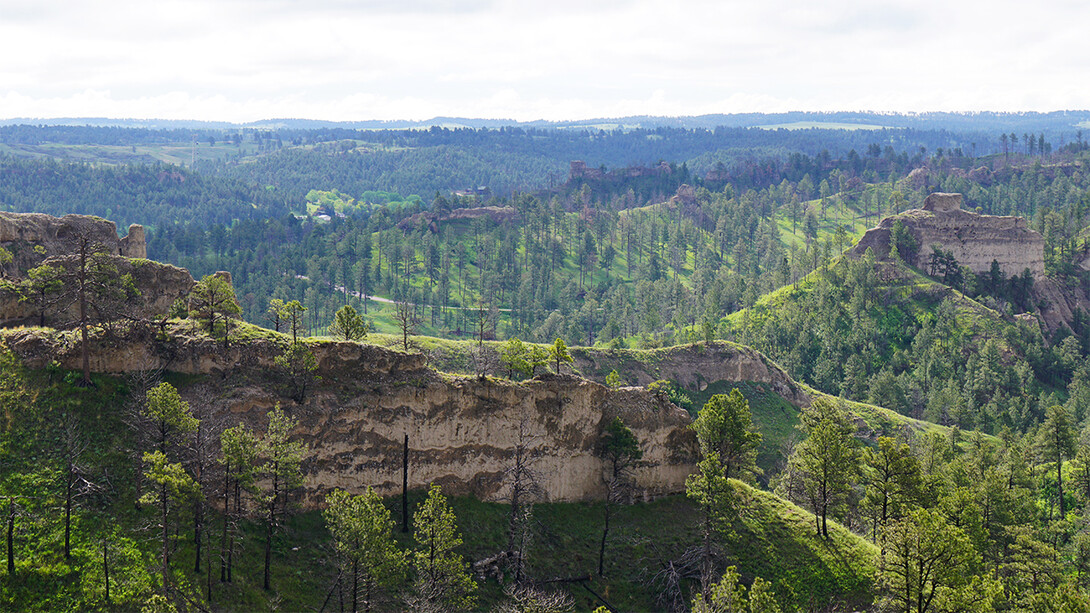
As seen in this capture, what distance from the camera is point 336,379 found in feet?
209

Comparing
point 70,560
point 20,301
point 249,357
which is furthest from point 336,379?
point 20,301

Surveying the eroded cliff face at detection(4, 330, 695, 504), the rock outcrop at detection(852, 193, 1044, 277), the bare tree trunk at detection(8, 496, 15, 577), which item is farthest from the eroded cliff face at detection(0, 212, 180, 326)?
the rock outcrop at detection(852, 193, 1044, 277)

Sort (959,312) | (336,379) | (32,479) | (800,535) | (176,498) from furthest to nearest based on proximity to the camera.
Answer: (959,312), (800,535), (336,379), (32,479), (176,498)

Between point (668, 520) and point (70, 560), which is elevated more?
point (70, 560)

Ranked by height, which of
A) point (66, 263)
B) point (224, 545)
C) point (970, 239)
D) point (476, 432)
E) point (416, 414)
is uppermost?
point (66, 263)

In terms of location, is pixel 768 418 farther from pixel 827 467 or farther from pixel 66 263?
pixel 66 263

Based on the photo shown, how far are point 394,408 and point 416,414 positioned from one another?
1785 mm

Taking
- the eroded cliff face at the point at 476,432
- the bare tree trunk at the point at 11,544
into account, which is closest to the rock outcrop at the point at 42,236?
the eroded cliff face at the point at 476,432

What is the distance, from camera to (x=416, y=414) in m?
64.9

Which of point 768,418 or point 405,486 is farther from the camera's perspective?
point 768,418

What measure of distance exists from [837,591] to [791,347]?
110043 millimetres

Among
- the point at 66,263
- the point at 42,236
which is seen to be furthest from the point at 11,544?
the point at 42,236

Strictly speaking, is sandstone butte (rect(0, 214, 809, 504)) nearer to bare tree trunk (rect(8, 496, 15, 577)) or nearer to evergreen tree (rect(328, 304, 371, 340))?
evergreen tree (rect(328, 304, 371, 340))

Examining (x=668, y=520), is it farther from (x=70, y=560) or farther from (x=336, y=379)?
(x=70, y=560)
